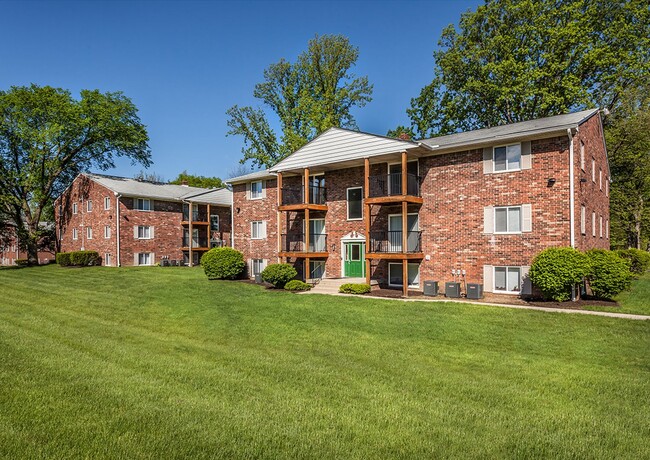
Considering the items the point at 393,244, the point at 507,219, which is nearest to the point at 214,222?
the point at 393,244

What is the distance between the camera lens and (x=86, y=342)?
8914mm

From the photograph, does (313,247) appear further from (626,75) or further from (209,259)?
(626,75)

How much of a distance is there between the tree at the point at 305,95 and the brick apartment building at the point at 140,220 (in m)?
6.25

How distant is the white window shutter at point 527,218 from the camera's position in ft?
54.2

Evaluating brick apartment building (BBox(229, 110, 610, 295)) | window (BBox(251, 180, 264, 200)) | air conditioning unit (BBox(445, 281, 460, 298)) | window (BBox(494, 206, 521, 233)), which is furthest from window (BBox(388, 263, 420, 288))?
window (BBox(251, 180, 264, 200))

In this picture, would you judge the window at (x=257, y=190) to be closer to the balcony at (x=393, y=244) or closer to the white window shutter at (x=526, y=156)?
the balcony at (x=393, y=244)

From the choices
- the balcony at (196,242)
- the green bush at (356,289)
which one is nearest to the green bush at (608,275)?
the green bush at (356,289)

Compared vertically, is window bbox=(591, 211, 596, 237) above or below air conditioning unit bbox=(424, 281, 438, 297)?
above

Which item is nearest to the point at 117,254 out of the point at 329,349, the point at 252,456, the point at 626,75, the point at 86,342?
the point at 86,342

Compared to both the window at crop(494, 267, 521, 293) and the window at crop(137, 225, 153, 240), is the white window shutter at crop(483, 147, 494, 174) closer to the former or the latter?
the window at crop(494, 267, 521, 293)

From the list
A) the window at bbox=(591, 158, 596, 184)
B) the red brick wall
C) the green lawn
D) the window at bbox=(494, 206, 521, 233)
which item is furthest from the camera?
the window at bbox=(591, 158, 596, 184)

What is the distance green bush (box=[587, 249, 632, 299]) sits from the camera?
14.6 m

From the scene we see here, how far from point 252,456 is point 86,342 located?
6.42m

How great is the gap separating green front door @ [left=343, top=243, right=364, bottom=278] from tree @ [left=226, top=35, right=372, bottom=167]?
19.3m
